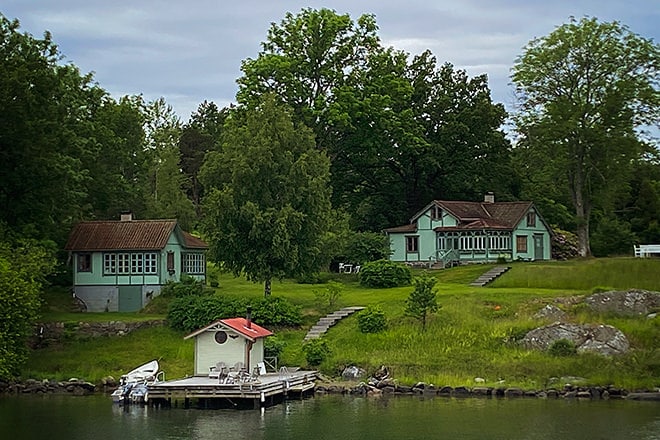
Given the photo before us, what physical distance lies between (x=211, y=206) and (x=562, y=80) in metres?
28.4

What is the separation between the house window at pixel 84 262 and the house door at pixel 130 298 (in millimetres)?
2218

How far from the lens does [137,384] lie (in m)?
39.0

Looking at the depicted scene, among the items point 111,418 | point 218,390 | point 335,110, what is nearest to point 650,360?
point 218,390

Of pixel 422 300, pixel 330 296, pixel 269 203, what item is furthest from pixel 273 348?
pixel 269 203

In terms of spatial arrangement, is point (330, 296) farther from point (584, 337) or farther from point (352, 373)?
point (584, 337)

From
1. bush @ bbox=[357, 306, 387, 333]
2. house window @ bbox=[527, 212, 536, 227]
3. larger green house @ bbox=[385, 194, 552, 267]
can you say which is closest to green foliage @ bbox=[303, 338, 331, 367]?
bush @ bbox=[357, 306, 387, 333]

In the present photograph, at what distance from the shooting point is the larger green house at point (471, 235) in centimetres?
6625

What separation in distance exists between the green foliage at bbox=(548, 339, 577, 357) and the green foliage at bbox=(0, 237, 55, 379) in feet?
74.1

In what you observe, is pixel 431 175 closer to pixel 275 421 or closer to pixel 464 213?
pixel 464 213

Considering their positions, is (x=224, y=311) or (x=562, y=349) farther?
(x=224, y=311)

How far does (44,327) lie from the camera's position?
4656 cm

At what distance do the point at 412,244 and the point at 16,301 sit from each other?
113 feet

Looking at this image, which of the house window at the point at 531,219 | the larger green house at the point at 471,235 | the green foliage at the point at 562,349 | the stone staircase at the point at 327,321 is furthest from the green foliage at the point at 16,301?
the house window at the point at 531,219

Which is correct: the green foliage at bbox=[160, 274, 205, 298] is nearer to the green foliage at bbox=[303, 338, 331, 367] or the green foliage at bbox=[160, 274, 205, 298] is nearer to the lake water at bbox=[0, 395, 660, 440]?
the green foliage at bbox=[303, 338, 331, 367]
